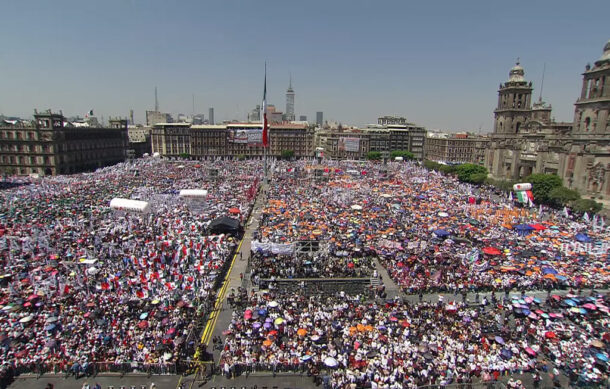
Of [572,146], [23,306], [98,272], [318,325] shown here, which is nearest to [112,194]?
[98,272]

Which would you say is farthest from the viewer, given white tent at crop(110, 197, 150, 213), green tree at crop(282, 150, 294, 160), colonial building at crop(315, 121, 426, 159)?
colonial building at crop(315, 121, 426, 159)

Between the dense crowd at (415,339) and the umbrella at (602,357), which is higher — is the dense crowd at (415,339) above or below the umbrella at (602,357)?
below

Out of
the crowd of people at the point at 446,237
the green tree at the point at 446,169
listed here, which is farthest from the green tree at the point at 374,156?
the crowd of people at the point at 446,237

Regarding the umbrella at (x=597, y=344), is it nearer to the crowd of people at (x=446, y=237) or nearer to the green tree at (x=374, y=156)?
the crowd of people at (x=446, y=237)

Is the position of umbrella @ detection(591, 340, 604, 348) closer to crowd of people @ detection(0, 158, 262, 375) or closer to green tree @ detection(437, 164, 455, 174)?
crowd of people @ detection(0, 158, 262, 375)

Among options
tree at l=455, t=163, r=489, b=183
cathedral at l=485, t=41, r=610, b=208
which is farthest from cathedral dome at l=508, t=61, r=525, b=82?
tree at l=455, t=163, r=489, b=183

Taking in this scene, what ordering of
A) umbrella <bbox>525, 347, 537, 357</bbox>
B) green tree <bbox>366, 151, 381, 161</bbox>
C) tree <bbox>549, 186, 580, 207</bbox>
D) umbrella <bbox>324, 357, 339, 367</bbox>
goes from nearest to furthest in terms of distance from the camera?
Result: umbrella <bbox>324, 357, 339, 367</bbox>
umbrella <bbox>525, 347, 537, 357</bbox>
tree <bbox>549, 186, 580, 207</bbox>
green tree <bbox>366, 151, 381, 161</bbox>
